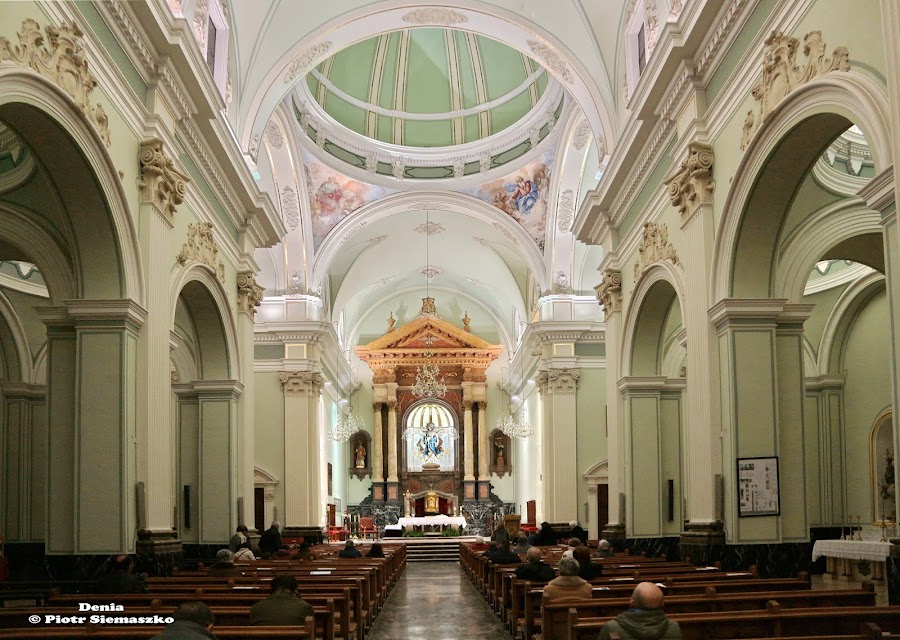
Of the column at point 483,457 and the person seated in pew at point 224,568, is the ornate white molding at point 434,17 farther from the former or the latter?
the column at point 483,457

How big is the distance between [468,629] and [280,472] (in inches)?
526

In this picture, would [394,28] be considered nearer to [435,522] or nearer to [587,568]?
[587,568]

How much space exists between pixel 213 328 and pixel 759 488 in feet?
27.1

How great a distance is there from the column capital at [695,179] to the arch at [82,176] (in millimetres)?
5920

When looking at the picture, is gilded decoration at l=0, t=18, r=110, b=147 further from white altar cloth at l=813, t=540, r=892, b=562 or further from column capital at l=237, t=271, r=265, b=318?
white altar cloth at l=813, t=540, r=892, b=562

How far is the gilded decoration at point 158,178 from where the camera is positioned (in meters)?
10.9

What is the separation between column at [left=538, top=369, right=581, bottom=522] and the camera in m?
23.8

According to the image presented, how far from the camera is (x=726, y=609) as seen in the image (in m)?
7.23

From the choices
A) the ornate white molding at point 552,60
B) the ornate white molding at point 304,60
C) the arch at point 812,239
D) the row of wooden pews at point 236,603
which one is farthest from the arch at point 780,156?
the ornate white molding at point 304,60

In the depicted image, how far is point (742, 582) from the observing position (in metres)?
8.41

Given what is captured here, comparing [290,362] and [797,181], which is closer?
[797,181]

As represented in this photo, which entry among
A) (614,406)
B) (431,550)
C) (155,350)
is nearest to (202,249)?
(155,350)

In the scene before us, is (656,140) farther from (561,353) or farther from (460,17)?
(561,353)

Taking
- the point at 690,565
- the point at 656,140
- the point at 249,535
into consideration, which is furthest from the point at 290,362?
the point at 690,565
